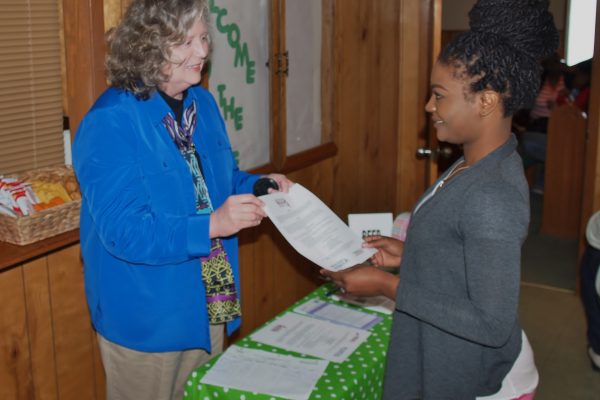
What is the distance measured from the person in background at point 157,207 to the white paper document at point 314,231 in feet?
0.26

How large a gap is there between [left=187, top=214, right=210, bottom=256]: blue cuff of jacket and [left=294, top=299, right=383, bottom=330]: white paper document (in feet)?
1.94

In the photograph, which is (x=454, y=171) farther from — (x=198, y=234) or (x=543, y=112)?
(x=543, y=112)

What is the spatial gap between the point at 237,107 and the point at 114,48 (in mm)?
1018

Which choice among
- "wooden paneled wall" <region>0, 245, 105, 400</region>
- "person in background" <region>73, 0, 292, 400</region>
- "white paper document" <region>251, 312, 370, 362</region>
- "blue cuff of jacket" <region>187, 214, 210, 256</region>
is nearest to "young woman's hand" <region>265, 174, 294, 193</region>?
"person in background" <region>73, 0, 292, 400</region>

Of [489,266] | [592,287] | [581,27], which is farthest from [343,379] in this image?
[581,27]

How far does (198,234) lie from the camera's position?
1.86m

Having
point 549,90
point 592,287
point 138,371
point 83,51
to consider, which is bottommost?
point 592,287

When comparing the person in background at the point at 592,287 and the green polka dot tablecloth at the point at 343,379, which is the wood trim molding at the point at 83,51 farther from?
the person in background at the point at 592,287

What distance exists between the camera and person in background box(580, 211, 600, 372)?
3.41m

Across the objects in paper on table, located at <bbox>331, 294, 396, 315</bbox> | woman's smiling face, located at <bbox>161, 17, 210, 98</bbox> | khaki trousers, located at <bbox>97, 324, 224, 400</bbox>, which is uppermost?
woman's smiling face, located at <bbox>161, 17, 210, 98</bbox>

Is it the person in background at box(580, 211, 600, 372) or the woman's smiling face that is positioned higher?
the woman's smiling face

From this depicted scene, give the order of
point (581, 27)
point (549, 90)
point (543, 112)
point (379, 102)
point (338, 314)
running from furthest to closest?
point (543, 112) → point (549, 90) → point (581, 27) → point (379, 102) → point (338, 314)

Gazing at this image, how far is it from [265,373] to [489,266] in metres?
0.78

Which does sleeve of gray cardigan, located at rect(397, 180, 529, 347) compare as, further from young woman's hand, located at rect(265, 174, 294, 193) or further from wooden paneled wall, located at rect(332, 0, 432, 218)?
wooden paneled wall, located at rect(332, 0, 432, 218)
